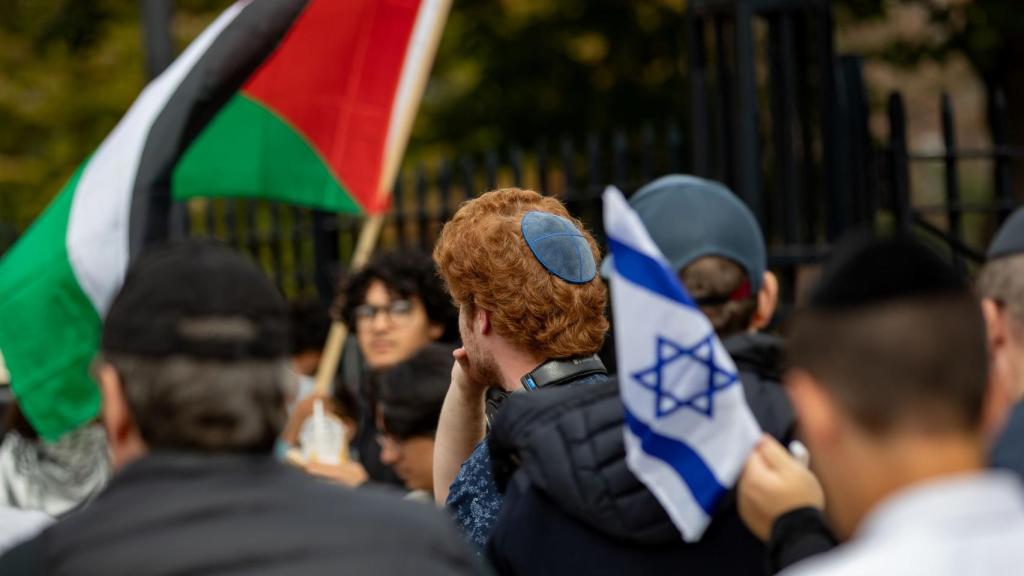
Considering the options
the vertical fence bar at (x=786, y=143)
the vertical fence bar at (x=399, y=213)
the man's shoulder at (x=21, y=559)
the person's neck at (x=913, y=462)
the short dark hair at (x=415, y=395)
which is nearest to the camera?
the person's neck at (x=913, y=462)

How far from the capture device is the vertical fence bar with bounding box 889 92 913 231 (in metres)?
7.09

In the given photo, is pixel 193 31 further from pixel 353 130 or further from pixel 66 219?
pixel 66 219

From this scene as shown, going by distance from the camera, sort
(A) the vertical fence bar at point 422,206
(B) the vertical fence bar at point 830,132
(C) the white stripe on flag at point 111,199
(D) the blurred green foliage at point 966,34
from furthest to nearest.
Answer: (D) the blurred green foliage at point 966,34, (A) the vertical fence bar at point 422,206, (B) the vertical fence bar at point 830,132, (C) the white stripe on flag at point 111,199

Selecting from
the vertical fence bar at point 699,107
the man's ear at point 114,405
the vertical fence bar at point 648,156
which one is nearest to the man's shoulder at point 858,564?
the man's ear at point 114,405

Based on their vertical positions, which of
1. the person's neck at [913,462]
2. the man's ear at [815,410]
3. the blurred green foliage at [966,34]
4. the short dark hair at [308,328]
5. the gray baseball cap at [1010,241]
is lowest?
the short dark hair at [308,328]

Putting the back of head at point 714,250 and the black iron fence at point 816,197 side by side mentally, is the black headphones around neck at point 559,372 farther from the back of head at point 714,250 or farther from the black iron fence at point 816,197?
the black iron fence at point 816,197

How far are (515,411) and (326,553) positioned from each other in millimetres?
753

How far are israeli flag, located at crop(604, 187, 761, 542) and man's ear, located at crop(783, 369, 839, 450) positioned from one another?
0.41 meters

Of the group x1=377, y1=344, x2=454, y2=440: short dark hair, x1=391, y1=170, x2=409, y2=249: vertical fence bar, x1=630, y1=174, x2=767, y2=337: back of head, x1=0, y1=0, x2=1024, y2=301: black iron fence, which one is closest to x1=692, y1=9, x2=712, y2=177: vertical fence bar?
x1=0, y1=0, x2=1024, y2=301: black iron fence

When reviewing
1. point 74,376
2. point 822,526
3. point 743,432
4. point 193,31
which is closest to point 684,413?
point 743,432

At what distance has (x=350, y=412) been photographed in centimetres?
753

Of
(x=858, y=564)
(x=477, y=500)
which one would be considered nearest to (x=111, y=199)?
(x=477, y=500)

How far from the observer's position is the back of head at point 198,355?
2.20m

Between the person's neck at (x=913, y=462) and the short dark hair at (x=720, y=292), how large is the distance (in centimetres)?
121
